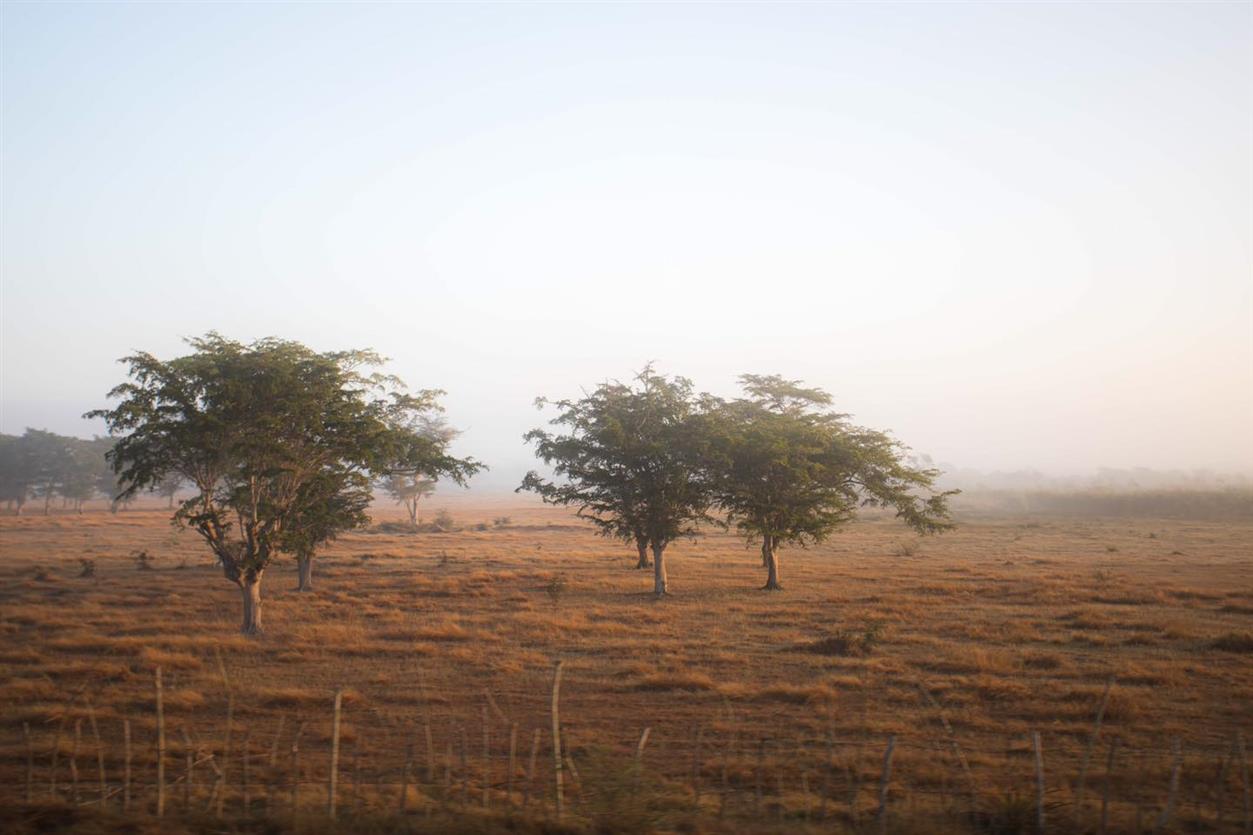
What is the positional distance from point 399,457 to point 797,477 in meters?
17.0

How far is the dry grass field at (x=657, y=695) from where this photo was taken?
9297 millimetres

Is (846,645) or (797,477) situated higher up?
(797,477)

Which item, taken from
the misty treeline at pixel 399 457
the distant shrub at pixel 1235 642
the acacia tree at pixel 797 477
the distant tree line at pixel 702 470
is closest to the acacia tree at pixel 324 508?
the misty treeline at pixel 399 457

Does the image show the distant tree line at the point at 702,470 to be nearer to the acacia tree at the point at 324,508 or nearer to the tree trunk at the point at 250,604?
the acacia tree at the point at 324,508

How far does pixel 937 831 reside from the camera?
798cm

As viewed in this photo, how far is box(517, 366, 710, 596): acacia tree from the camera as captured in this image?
31234 mm

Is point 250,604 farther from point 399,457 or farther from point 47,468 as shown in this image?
point 47,468

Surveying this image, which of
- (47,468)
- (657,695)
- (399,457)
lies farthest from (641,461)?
(47,468)

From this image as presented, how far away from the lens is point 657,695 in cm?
1574

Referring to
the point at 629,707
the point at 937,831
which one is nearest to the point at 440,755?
the point at 629,707

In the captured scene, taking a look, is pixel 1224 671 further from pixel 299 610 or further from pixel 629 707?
pixel 299 610

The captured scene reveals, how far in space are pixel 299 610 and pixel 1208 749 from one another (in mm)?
26025

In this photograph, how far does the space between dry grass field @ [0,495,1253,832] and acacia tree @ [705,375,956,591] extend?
119 inches

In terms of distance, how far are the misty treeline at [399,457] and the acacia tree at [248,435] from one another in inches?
1.9
